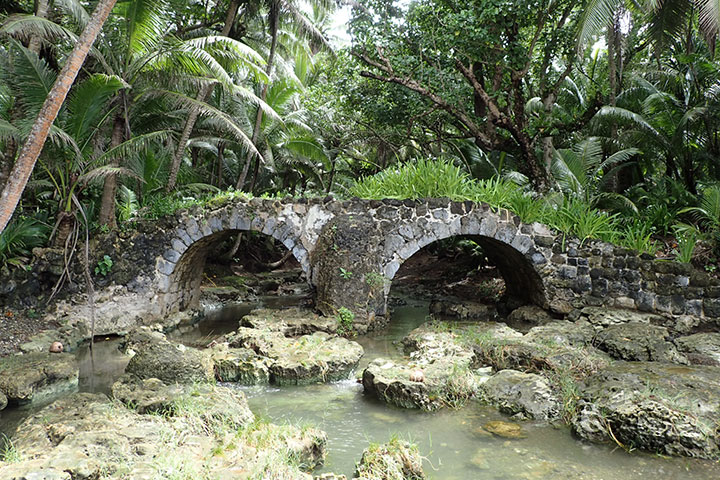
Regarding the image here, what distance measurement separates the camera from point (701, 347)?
748 cm

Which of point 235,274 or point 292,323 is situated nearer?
point 292,323

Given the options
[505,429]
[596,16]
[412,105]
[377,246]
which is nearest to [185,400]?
[505,429]

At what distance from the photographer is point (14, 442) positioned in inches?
172

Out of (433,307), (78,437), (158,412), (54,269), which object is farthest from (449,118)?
(78,437)

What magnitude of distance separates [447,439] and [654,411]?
2112mm

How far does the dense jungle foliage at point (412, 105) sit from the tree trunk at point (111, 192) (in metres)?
0.03

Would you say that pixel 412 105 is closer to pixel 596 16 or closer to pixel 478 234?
pixel 478 234

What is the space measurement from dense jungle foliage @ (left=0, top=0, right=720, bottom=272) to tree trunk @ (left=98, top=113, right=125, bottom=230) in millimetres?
29

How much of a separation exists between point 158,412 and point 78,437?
1.09 m

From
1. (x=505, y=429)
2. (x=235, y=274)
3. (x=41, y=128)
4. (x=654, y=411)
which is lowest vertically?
(x=505, y=429)

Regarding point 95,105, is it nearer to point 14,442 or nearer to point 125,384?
point 125,384

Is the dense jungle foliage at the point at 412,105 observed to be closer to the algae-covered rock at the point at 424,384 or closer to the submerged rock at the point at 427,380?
the submerged rock at the point at 427,380

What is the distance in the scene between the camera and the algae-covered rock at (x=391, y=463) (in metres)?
4.07

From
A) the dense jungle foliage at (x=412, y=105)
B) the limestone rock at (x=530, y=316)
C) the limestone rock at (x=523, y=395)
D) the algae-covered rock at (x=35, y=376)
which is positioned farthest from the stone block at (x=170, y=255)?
the limestone rock at (x=530, y=316)
